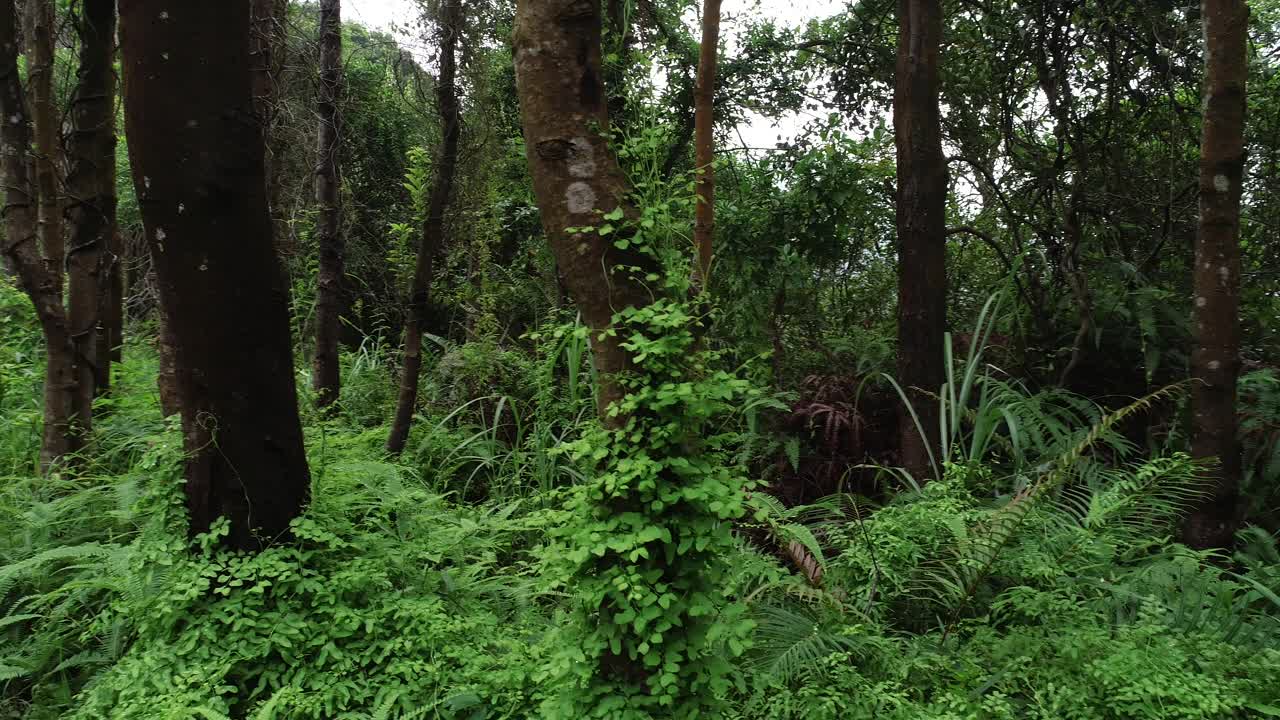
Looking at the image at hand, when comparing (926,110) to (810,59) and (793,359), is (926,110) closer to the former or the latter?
(793,359)

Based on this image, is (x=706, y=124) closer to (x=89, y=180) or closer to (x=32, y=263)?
(x=89, y=180)

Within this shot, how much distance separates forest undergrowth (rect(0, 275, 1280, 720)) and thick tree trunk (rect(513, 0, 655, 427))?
0.13 meters

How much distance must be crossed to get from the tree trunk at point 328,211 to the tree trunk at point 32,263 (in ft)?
5.16

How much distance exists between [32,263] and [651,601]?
4.18m

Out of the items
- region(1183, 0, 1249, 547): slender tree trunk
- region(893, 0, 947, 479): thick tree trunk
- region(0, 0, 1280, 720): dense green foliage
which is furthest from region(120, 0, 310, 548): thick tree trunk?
region(1183, 0, 1249, 547): slender tree trunk

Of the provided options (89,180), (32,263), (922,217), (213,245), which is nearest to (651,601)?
(213,245)

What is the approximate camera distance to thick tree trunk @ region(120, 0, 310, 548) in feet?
9.89

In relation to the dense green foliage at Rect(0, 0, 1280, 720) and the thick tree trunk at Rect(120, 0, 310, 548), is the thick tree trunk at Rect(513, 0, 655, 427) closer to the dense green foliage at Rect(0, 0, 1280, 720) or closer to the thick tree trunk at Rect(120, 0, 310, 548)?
the dense green foliage at Rect(0, 0, 1280, 720)

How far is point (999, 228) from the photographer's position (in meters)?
7.34

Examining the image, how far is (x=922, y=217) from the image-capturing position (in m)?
5.04

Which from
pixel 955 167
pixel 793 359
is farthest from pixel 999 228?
pixel 793 359

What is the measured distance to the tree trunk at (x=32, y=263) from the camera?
4.29 meters

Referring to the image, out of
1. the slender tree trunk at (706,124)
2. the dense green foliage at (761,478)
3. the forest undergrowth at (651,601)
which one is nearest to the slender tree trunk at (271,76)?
the dense green foliage at (761,478)

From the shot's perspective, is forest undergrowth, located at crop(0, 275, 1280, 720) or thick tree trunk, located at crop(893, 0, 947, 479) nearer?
forest undergrowth, located at crop(0, 275, 1280, 720)
